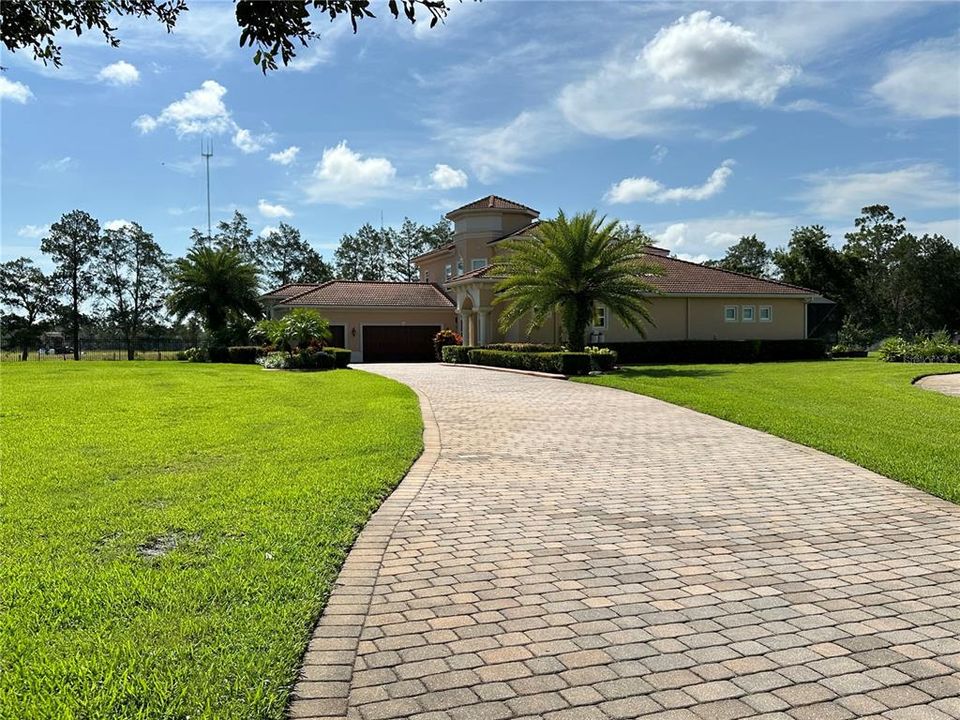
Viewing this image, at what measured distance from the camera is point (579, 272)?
80.4 feet


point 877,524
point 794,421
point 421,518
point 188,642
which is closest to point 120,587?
point 188,642

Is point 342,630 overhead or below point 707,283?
below

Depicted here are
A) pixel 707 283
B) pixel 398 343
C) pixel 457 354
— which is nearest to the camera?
pixel 457 354

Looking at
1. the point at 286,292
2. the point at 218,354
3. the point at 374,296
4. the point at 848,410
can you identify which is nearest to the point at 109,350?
the point at 286,292

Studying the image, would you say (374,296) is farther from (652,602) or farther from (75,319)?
(652,602)

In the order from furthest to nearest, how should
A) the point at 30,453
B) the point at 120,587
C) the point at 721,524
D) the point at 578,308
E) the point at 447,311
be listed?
the point at 447,311
the point at 578,308
the point at 30,453
the point at 721,524
the point at 120,587

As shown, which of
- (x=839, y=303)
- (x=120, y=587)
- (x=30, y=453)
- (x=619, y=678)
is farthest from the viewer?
(x=839, y=303)

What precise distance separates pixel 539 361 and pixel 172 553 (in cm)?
1964

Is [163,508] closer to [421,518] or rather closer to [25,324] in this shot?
[421,518]

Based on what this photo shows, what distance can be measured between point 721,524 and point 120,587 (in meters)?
4.54

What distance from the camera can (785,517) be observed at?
627cm

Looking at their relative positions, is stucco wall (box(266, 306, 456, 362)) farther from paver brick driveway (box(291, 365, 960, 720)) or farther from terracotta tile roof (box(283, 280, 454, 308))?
paver brick driveway (box(291, 365, 960, 720))

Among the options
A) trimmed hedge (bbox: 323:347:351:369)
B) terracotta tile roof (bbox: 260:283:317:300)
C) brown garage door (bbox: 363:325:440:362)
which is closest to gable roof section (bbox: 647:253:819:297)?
brown garage door (bbox: 363:325:440:362)

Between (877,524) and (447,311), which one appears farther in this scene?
(447,311)
